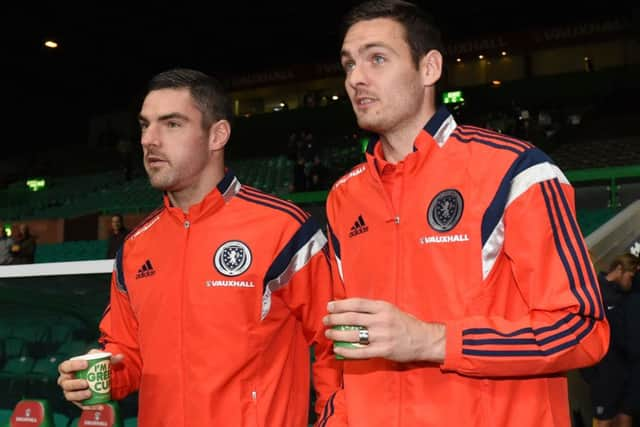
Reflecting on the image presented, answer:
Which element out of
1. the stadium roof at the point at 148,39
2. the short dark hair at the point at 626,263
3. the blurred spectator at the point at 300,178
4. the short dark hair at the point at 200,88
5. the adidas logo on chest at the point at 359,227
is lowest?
the short dark hair at the point at 626,263

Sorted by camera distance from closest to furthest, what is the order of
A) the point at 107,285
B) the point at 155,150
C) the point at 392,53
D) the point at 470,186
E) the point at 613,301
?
the point at 470,186, the point at 392,53, the point at 155,150, the point at 107,285, the point at 613,301

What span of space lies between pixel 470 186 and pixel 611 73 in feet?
51.2

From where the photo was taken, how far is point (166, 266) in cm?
223


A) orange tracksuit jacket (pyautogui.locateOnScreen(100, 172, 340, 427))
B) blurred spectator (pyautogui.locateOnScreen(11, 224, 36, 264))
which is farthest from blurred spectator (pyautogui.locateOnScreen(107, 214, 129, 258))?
orange tracksuit jacket (pyautogui.locateOnScreen(100, 172, 340, 427))

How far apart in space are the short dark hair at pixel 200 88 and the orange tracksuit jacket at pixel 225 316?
21cm

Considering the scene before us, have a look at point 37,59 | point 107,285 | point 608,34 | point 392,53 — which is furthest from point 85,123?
point 392,53

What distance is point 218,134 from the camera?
237 cm

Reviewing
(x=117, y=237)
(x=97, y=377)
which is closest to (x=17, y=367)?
(x=97, y=377)

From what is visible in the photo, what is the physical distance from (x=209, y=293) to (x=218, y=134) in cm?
54

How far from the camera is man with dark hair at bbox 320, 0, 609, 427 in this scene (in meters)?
1.32

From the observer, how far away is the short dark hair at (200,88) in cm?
230

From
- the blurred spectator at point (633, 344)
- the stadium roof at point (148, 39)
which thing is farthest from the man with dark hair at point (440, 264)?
the stadium roof at point (148, 39)

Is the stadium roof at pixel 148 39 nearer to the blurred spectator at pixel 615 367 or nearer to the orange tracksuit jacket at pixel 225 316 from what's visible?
the blurred spectator at pixel 615 367

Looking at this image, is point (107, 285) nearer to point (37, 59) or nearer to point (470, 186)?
point (470, 186)
